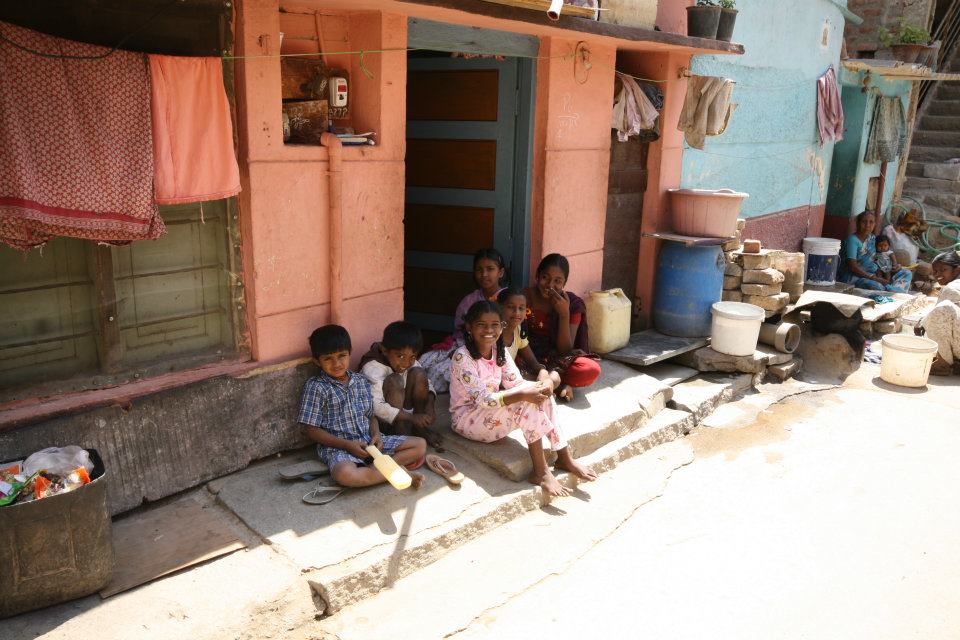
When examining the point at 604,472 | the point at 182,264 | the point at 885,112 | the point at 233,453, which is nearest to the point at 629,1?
the point at 604,472

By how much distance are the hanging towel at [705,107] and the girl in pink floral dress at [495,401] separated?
3738 millimetres

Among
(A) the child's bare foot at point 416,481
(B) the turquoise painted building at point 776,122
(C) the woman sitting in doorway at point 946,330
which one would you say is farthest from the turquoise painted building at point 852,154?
(A) the child's bare foot at point 416,481

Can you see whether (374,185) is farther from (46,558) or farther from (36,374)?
(46,558)

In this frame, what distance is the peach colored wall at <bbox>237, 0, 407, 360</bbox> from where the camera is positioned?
4.46 meters

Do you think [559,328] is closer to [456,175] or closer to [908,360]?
[456,175]

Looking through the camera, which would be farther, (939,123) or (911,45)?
(939,123)

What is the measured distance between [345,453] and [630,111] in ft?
14.3

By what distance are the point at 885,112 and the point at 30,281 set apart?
A: 13648 mm

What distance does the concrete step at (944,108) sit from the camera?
16.7m

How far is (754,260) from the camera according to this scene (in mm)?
7992

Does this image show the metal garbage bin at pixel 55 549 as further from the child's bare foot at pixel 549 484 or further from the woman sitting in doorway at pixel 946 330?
the woman sitting in doorway at pixel 946 330

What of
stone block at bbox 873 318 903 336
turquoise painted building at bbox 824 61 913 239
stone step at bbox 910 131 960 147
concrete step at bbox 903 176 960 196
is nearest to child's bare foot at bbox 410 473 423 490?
stone block at bbox 873 318 903 336

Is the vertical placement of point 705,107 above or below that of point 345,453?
above

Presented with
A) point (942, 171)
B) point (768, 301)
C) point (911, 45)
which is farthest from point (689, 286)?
point (942, 171)
